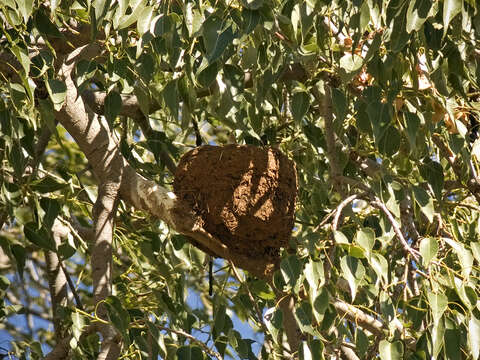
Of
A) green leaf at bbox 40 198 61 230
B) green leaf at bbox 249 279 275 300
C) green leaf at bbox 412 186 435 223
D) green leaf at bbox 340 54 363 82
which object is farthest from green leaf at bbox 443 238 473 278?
green leaf at bbox 40 198 61 230

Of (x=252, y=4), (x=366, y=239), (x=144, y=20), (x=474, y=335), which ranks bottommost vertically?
(x=474, y=335)

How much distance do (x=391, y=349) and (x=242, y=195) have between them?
2.49ft

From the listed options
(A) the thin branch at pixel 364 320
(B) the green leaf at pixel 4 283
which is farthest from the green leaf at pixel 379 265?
(B) the green leaf at pixel 4 283

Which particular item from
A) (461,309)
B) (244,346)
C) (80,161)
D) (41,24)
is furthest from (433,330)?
(80,161)

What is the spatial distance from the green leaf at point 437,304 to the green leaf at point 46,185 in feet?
3.73

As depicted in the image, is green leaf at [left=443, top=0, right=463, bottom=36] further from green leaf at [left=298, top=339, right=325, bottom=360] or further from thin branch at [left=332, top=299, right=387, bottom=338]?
thin branch at [left=332, top=299, right=387, bottom=338]

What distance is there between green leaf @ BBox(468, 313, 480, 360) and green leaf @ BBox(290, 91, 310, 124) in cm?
67

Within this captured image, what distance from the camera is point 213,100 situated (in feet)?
8.02

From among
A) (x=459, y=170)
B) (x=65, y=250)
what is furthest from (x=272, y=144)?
(x=65, y=250)

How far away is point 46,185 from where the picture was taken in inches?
107

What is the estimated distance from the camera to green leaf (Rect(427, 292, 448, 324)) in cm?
204

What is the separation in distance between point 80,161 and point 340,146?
2.14m

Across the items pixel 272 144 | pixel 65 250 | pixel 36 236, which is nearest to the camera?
pixel 36 236

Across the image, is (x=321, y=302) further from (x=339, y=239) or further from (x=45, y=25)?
(x=45, y=25)
